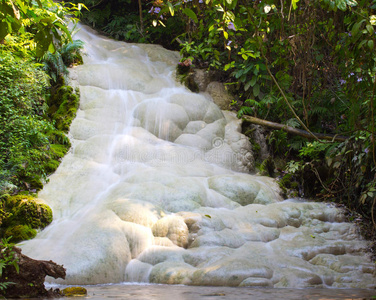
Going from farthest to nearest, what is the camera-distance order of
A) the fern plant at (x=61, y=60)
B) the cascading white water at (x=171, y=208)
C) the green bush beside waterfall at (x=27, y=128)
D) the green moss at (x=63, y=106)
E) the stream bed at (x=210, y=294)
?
the fern plant at (x=61, y=60) → the green moss at (x=63, y=106) → the green bush beside waterfall at (x=27, y=128) → the cascading white water at (x=171, y=208) → the stream bed at (x=210, y=294)

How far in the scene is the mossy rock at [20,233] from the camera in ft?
15.5

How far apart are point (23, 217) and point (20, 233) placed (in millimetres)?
289

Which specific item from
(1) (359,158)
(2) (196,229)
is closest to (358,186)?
(1) (359,158)

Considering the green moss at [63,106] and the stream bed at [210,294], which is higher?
the green moss at [63,106]

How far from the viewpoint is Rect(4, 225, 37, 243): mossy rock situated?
15.5ft

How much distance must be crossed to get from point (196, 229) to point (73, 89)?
501 cm

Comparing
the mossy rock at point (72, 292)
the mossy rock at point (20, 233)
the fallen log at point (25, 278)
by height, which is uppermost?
the fallen log at point (25, 278)

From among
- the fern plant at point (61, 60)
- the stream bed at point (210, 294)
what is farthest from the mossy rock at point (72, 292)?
the fern plant at point (61, 60)

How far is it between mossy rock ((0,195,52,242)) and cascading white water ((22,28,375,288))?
180 mm

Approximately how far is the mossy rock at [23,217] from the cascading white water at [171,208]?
18cm

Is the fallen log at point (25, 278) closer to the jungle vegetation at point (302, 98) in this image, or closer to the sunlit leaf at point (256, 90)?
the jungle vegetation at point (302, 98)

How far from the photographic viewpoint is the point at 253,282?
3.58 m

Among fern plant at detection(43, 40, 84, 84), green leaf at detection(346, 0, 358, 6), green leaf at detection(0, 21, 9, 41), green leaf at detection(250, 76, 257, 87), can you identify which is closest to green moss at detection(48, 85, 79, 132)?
fern plant at detection(43, 40, 84, 84)

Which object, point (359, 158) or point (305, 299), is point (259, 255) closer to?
point (305, 299)
